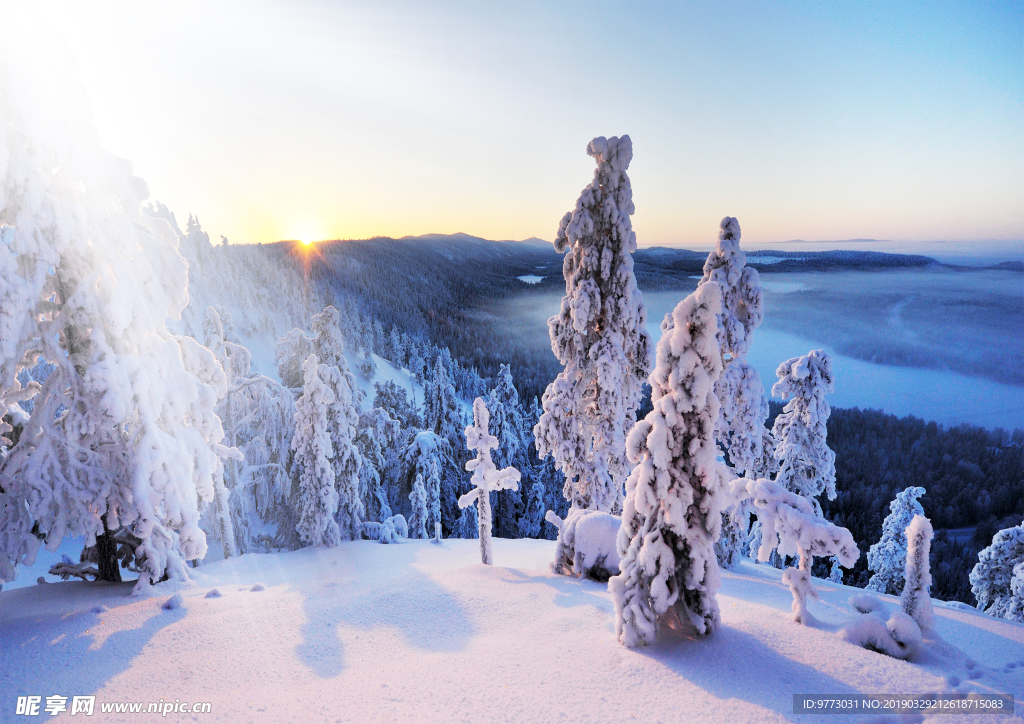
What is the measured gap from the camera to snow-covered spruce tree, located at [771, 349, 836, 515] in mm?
18828

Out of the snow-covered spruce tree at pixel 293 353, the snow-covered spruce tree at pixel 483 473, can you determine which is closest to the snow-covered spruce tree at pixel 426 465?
Result: the snow-covered spruce tree at pixel 293 353

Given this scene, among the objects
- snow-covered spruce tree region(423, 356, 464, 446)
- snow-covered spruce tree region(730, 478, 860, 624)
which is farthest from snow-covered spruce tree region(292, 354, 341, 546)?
snow-covered spruce tree region(423, 356, 464, 446)

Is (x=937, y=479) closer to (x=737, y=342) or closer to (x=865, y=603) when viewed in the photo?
(x=737, y=342)

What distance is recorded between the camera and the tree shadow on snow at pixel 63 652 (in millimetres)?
5887

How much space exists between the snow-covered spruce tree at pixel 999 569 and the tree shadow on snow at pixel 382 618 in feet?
72.6

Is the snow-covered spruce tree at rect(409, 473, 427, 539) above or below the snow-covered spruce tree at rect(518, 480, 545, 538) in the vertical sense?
above

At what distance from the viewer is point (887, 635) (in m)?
6.75

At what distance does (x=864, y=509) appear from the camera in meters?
54.4

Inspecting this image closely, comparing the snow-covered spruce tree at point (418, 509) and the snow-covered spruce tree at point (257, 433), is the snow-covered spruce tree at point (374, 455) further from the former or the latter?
the snow-covered spruce tree at point (257, 433)

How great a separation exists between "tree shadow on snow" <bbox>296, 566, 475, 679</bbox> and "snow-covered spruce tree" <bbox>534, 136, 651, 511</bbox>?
645cm

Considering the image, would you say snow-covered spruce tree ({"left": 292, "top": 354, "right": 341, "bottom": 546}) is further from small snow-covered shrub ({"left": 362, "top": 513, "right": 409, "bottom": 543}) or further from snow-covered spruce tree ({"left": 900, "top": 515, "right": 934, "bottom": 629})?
snow-covered spruce tree ({"left": 900, "top": 515, "right": 934, "bottom": 629})

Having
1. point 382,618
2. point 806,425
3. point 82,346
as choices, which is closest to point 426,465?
point 382,618

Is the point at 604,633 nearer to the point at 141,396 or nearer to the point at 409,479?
the point at 141,396

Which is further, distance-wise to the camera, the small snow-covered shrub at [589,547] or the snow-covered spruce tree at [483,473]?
the snow-covered spruce tree at [483,473]
